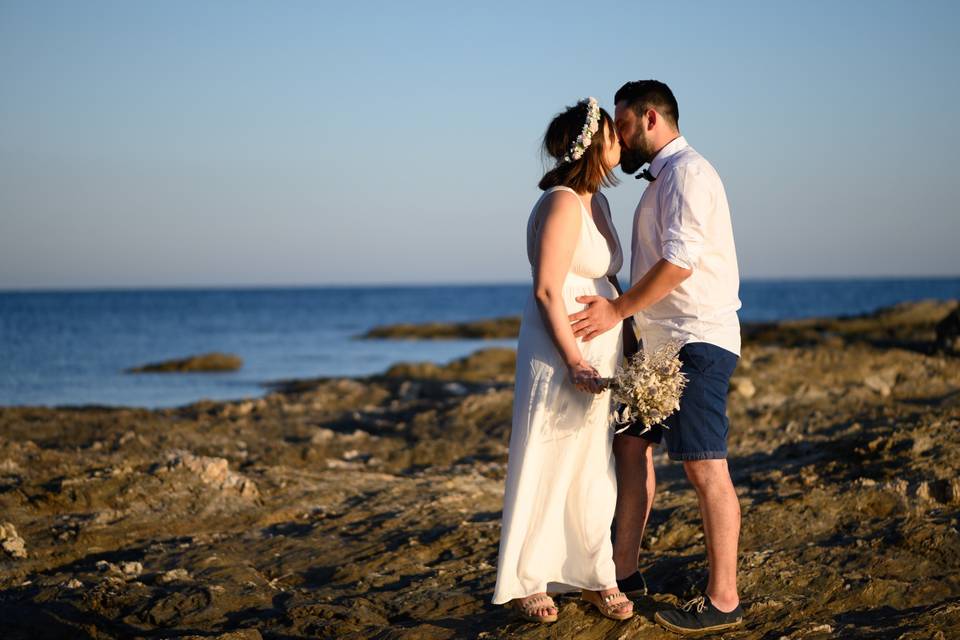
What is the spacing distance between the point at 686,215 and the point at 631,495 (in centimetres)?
141

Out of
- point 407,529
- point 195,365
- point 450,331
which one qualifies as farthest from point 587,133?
point 450,331

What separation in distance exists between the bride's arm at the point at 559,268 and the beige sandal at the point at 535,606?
103 centimetres

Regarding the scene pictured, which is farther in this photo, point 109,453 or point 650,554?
point 109,453

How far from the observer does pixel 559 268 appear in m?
4.00

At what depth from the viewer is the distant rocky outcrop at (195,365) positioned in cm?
2450

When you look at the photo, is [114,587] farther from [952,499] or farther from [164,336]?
[164,336]

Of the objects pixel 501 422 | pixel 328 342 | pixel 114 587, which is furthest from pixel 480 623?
pixel 328 342

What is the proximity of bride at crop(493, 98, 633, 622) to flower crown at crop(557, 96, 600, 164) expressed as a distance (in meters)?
0.01

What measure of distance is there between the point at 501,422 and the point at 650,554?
592cm

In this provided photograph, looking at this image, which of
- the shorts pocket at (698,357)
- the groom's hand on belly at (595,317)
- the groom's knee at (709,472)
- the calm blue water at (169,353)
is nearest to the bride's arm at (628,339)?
the groom's hand on belly at (595,317)

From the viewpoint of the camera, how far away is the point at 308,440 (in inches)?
419

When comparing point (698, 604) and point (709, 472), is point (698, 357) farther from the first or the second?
point (698, 604)

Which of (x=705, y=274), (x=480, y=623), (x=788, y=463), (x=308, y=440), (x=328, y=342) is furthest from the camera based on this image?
(x=328, y=342)

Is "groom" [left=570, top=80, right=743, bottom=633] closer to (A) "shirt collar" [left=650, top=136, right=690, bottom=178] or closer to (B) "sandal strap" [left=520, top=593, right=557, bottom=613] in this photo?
(A) "shirt collar" [left=650, top=136, right=690, bottom=178]
